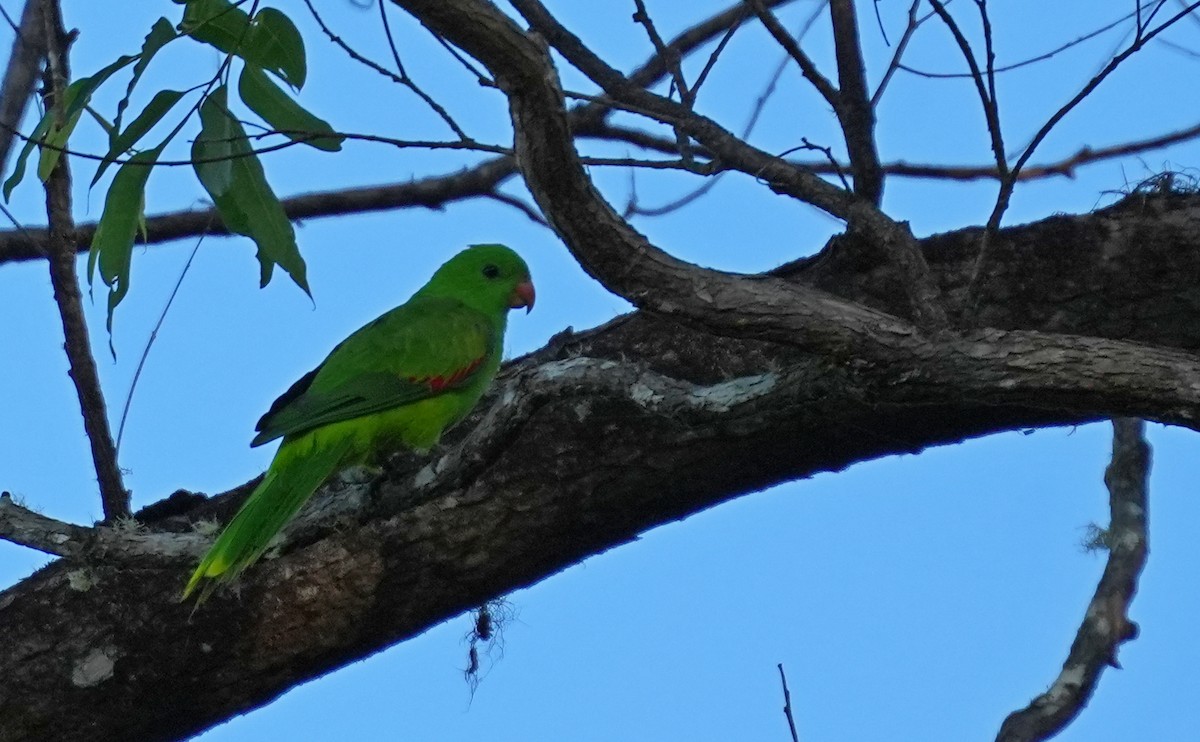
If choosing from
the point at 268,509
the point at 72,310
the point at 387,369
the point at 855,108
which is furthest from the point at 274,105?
the point at 855,108

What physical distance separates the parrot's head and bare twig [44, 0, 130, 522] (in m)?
1.66

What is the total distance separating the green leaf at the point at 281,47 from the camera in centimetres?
341

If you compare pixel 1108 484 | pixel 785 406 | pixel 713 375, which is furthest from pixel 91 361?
pixel 1108 484

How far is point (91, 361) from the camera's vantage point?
152 inches

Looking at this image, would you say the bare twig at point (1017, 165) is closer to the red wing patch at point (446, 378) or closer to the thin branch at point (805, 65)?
the thin branch at point (805, 65)

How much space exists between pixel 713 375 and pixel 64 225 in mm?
1795

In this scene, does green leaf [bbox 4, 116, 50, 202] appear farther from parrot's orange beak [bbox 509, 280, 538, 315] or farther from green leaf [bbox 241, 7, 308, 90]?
parrot's orange beak [bbox 509, 280, 538, 315]

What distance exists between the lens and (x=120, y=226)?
11.0 ft

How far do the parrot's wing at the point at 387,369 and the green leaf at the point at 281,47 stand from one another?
997 millimetres

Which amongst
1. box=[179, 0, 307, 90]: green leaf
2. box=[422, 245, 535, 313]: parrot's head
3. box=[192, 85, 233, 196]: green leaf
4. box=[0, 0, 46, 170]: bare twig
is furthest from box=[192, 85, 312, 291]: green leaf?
box=[422, 245, 535, 313]: parrot's head

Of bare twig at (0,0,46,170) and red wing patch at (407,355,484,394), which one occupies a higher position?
bare twig at (0,0,46,170)

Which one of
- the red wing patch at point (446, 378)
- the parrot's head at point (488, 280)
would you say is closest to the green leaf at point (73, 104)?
the red wing patch at point (446, 378)

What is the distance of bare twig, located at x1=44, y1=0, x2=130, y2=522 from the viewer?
3818 millimetres

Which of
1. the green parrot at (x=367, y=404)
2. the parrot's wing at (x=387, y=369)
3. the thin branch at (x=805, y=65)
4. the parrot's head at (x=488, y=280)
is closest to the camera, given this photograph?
the thin branch at (x=805, y=65)
